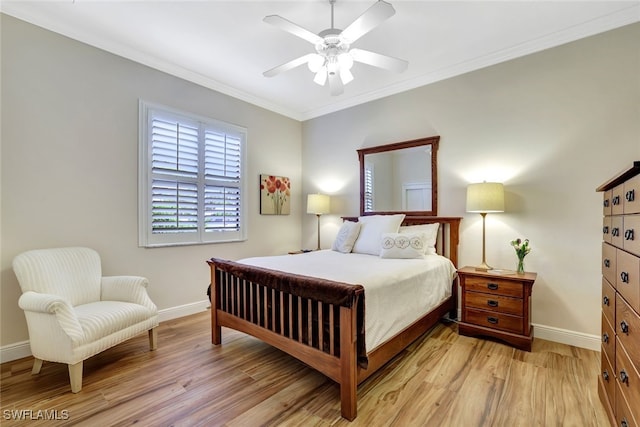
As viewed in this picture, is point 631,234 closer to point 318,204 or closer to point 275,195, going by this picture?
point 318,204

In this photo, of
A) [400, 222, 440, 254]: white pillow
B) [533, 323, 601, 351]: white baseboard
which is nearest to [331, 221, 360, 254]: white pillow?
[400, 222, 440, 254]: white pillow

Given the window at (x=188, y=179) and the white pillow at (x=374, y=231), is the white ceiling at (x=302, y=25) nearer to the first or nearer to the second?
the window at (x=188, y=179)

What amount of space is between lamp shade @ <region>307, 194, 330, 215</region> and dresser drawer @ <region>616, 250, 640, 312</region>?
324 centimetres

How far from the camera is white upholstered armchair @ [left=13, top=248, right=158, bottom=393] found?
1.93 metres

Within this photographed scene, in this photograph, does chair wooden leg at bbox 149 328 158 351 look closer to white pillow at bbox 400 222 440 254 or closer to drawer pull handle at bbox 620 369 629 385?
white pillow at bbox 400 222 440 254

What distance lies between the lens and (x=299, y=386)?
2027mm

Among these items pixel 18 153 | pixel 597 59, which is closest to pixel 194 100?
pixel 18 153

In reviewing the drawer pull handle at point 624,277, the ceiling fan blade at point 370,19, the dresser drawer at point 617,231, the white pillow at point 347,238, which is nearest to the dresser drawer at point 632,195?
the dresser drawer at point 617,231

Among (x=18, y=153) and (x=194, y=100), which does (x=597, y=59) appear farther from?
(x=18, y=153)

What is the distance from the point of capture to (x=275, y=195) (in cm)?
446

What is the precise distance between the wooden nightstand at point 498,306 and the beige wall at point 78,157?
9.64 feet

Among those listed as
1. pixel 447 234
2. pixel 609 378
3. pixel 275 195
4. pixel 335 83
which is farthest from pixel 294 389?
pixel 275 195

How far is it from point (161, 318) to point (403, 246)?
272 centimetres

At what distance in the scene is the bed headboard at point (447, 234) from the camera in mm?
3295
